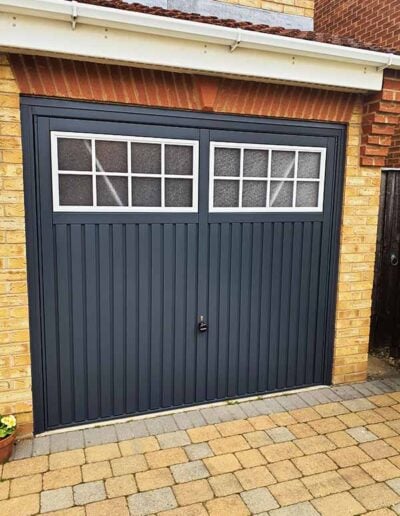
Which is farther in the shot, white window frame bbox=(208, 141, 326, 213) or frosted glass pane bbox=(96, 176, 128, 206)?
white window frame bbox=(208, 141, 326, 213)

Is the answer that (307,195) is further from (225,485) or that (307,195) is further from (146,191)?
(225,485)

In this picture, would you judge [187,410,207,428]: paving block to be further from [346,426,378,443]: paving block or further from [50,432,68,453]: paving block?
[346,426,378,443]: paving block

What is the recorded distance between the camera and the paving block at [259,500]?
2.73m

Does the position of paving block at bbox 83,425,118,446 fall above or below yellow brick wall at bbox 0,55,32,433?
below

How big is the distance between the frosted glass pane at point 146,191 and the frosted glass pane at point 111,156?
0.16m

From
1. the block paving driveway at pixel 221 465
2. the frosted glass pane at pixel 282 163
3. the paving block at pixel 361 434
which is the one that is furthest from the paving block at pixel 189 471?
the frosted glass pane at pixel 282 163

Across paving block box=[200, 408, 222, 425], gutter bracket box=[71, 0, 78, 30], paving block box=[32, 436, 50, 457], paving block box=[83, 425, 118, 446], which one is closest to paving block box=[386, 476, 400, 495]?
paving block box=[200, 408, 222, 425]

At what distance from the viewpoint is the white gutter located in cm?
272

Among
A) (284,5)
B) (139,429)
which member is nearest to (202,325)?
(139,429)

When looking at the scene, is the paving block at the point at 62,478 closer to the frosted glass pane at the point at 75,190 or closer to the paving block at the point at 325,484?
the paving block at the point at 325,484

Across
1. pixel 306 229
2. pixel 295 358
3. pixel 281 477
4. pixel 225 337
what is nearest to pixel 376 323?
pixel 295 358

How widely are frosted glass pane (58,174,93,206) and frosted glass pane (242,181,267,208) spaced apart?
1401 millimetres

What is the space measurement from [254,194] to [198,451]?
89.2 inches

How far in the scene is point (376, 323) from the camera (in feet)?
18.0
